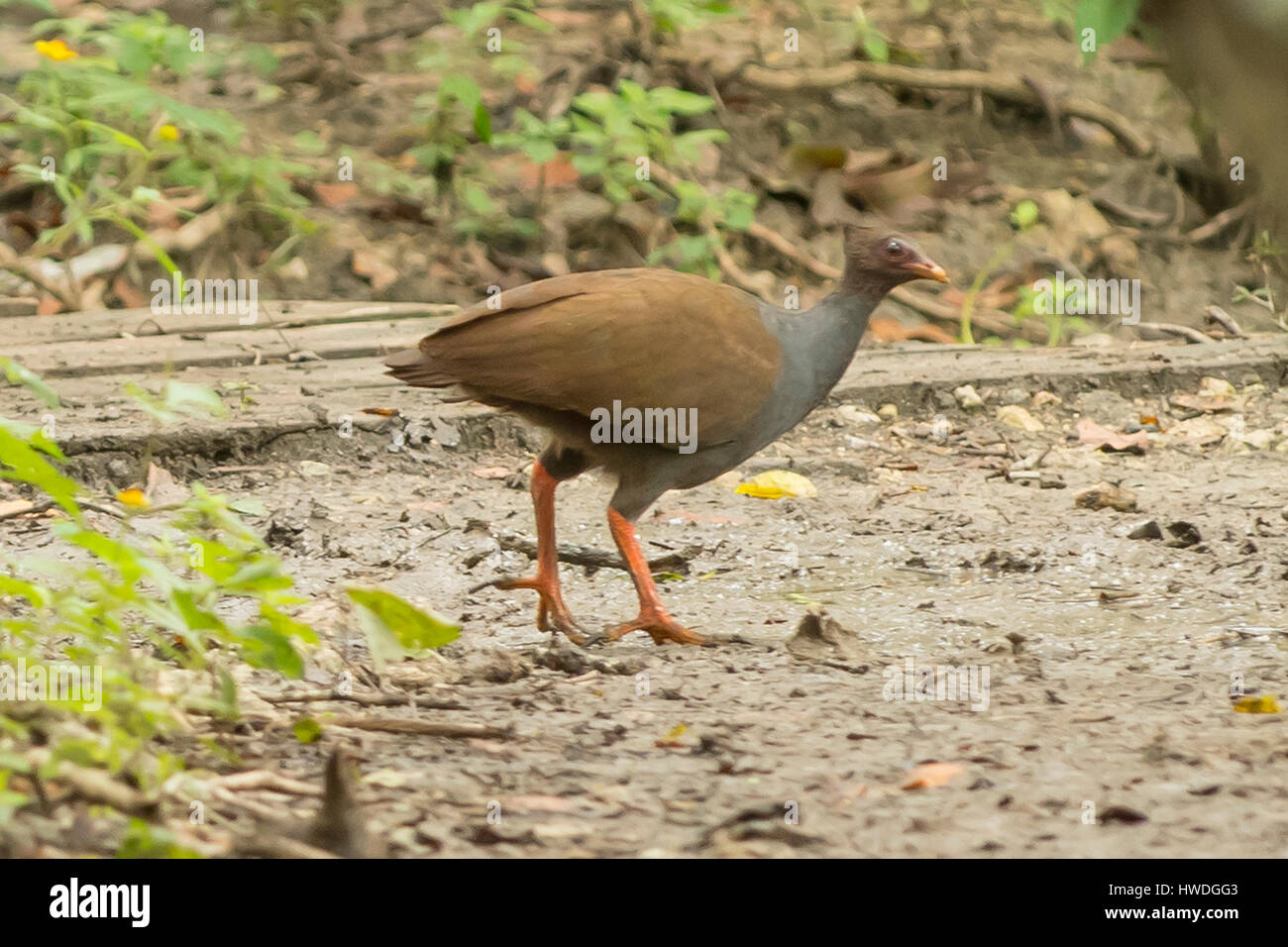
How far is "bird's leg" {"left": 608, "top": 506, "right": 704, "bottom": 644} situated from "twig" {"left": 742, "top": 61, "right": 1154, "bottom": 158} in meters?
5.30

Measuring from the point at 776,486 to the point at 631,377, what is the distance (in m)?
1.54

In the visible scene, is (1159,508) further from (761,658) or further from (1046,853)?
(1046,853)

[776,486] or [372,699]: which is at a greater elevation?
[776,486]

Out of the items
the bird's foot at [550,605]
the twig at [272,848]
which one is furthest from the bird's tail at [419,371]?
the twig at [272,848]

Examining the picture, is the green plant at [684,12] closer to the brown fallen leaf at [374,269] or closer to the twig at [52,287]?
the brown fallen leaf at [374,269]

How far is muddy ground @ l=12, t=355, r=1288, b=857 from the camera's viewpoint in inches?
104

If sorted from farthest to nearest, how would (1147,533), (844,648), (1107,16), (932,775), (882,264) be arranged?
(1147,533) → (882,264) → (844,648) → (932,775) → (1107,16)

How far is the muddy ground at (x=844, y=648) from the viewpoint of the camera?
8.65 feet

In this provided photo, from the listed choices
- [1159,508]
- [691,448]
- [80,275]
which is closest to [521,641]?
[691,448]

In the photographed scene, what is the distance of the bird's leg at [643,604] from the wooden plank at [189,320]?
291cm

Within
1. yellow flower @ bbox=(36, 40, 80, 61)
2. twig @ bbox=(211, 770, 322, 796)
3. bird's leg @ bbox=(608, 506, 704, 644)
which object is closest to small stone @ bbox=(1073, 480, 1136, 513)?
bird's leg @ bbox=(608, 506, 704, 644)

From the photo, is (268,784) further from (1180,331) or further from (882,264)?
(1180,331)

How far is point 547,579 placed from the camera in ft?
13.4

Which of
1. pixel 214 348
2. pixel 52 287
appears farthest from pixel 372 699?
pixel 52 287
